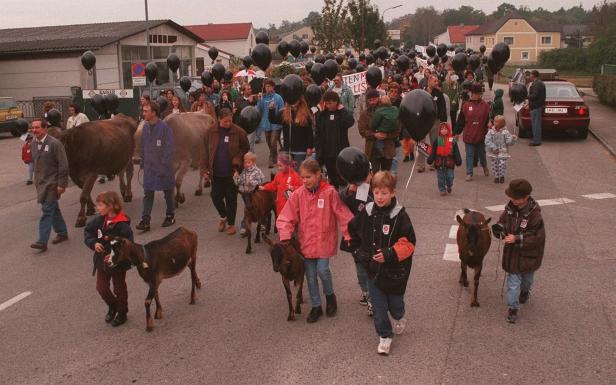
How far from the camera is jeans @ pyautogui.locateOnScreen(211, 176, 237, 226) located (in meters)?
9.27

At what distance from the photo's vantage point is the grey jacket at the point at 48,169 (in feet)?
28.9

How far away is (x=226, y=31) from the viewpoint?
8750cm

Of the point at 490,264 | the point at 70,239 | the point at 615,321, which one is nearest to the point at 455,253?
the point at 490,264

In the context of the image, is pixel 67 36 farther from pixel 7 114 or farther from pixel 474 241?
pixel 474 241

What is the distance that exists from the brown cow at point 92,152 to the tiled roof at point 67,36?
66.4ft

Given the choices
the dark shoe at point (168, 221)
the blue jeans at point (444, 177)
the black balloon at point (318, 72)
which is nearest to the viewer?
the dark shoe at point (168, 221)

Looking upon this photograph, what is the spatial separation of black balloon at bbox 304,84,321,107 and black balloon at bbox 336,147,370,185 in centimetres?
466

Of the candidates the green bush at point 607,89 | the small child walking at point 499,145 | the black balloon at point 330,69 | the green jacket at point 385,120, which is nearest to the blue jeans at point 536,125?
the small child walking at point 499,145

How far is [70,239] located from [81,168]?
1444 mm

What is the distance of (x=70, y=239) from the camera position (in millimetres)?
9555

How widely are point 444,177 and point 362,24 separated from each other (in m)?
37.1

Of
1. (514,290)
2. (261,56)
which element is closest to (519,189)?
(514,290)

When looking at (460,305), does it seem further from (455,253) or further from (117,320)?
(117,320)

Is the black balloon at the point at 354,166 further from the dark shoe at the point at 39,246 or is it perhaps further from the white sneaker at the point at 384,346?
the dark shoe at the point at 39,246
